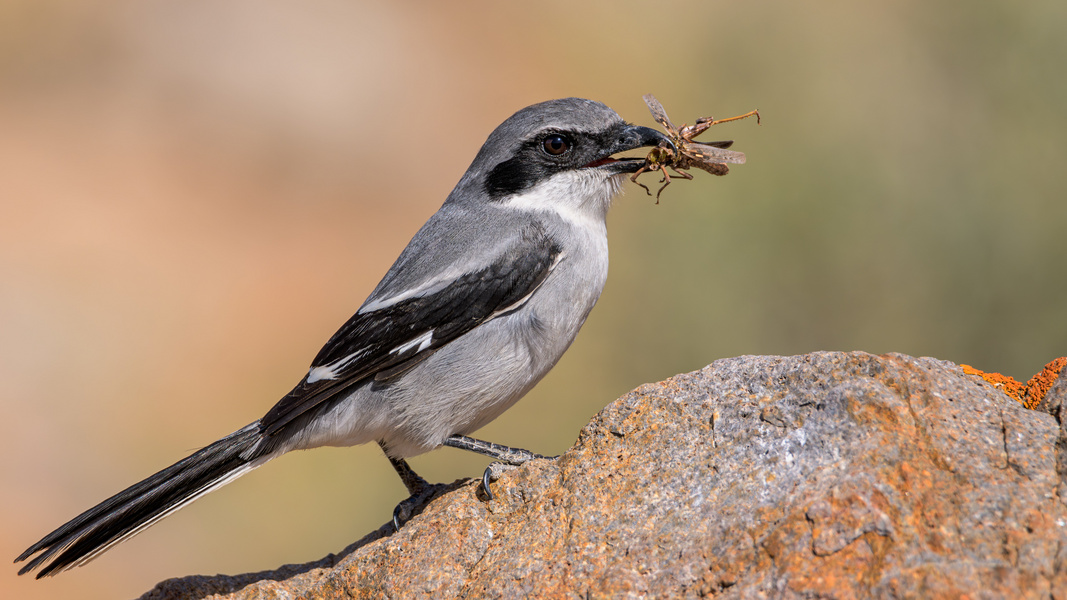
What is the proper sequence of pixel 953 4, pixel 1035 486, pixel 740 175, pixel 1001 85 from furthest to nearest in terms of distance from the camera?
pixel 953 4, pixel 740 175, pixel 1001 85, pixel 1035 486

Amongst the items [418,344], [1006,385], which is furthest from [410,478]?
[1006,385]

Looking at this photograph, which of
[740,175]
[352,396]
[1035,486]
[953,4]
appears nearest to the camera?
[1035,486]

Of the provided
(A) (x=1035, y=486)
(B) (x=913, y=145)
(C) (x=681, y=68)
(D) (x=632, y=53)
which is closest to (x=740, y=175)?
(B) (x=913, y=145)

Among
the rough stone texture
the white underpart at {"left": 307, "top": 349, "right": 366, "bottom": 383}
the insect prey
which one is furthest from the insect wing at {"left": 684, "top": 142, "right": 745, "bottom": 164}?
the white underpart at {"left": 307, "top": 349, "right": 366, "bottom": 383}

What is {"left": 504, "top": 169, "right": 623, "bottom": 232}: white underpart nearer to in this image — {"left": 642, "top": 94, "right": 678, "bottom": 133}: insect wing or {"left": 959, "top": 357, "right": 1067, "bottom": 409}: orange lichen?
{"left": 642, "top": 94, "right": 678, "bottom": 133}: insect wing

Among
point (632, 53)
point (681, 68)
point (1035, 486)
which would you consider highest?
point (632, 53)

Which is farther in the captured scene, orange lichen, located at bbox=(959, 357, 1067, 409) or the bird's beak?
the bird's beak

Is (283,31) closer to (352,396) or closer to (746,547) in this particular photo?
(352,396)
